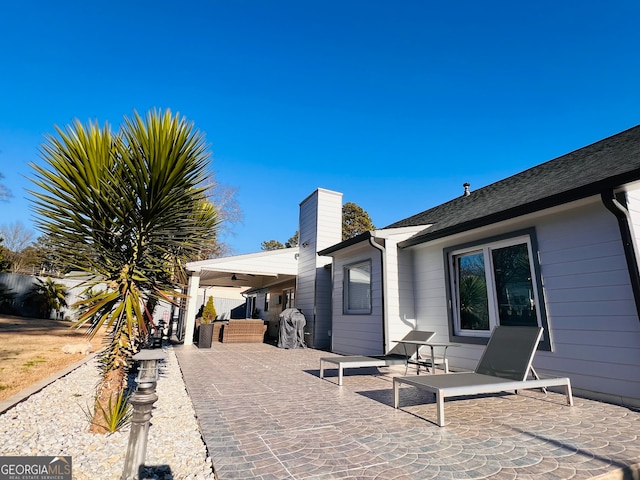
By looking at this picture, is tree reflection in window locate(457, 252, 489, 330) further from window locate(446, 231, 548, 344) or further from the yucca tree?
the yucca tree

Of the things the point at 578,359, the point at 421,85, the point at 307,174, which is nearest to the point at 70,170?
the point at 578,359

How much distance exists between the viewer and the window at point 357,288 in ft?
27.9

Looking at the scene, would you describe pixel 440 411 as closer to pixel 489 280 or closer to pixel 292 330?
pixel 489 280

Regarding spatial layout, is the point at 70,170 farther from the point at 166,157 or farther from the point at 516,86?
the point at 516,86

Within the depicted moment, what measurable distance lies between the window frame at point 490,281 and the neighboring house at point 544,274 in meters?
0.02

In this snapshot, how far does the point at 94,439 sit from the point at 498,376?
4581 mm

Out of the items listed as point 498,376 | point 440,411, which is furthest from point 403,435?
point 498,376

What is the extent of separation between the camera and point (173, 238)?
12.1 ft

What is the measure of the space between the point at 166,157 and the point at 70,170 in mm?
919

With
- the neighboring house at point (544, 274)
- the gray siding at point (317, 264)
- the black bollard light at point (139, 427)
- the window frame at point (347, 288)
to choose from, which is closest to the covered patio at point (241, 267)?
the gray siding at point (317, 264)

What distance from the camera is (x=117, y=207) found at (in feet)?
11.0

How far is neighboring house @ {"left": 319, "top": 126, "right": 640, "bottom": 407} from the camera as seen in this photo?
4.06m

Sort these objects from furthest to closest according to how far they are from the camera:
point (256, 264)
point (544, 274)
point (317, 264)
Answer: point (256, 264) < point (317, 264) < point (544, 274)

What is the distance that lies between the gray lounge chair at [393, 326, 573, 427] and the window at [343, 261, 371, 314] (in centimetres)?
397
